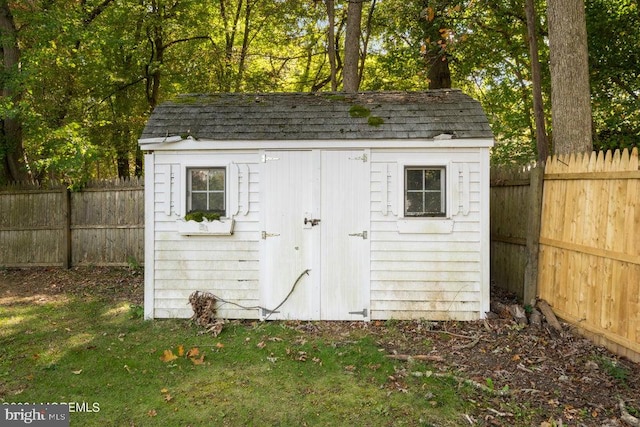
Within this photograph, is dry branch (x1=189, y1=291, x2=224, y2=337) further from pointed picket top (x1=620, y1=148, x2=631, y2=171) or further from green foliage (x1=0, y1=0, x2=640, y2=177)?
pointed picket top (x1=620, y1=148, x2=631, y2=171)

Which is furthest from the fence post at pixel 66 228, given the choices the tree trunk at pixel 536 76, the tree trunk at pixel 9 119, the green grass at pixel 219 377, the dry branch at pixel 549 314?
the tree trunk at pixel 536 76

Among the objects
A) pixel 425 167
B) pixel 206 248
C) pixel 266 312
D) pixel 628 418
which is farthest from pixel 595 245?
pixel 206 248

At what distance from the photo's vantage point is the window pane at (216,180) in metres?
5.91

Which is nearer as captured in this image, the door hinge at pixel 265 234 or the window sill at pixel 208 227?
the window sill at pixel 208 227

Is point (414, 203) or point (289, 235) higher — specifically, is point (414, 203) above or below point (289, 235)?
above

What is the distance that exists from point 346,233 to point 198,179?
218 cm

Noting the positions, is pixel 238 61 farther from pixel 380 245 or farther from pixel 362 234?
pixel 380 245

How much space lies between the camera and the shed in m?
5.75

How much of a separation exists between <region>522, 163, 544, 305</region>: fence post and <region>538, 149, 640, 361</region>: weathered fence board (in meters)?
0.07

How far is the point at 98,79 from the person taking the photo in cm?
1243

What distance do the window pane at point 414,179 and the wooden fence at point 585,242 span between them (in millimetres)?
1564

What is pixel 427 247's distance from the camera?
5.78 metres

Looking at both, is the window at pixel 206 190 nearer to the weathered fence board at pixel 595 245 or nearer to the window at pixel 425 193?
the window at pixel 425 193

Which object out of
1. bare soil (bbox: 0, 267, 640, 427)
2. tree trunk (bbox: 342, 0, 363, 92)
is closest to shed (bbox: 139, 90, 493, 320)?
bare soil (bbox: 0, 267, 640, 427)
